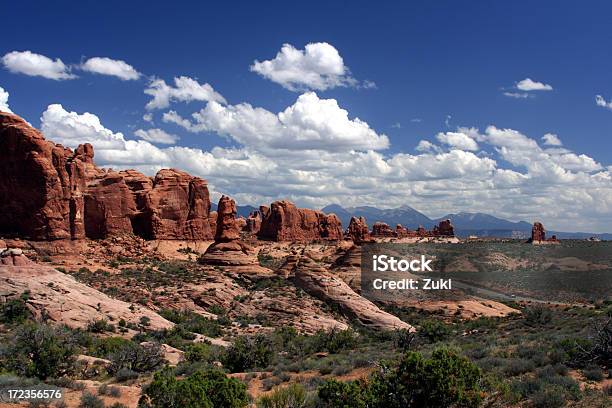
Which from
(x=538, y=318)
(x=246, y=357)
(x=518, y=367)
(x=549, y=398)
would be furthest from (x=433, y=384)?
(x=538, y=318)

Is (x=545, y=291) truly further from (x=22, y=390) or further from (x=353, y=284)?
(x=22, y=390)

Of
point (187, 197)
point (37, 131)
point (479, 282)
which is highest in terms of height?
point (37, 131)

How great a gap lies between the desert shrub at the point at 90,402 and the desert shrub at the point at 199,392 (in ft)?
5.25

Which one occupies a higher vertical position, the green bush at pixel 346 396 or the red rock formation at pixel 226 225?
the red rock formation at pixel 226 225

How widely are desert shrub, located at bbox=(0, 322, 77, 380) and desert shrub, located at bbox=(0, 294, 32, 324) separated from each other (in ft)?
22.6

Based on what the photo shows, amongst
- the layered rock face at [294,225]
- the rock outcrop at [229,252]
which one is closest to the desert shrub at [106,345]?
the rock outcrop at [229,252]

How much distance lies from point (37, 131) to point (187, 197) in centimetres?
2231

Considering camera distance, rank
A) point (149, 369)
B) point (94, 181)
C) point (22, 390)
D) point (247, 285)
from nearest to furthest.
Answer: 1. point (22, 390)
2. point (149, 369)
3. point (247, 285)
4. point (94, 181)

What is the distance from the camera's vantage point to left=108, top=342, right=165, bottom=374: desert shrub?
63.7 feet

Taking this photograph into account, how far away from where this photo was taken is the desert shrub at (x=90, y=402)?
44.1 ft

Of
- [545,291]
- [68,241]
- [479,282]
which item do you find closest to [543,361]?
[68,241]

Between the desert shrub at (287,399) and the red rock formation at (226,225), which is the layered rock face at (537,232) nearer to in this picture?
the red rock formation at (226,225)

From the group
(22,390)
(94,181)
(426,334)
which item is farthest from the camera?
(94,181)

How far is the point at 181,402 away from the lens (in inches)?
450
